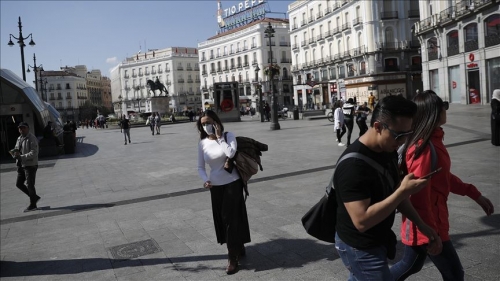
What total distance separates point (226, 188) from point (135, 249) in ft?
5.66

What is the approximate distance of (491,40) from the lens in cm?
2883

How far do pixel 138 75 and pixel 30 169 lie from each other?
98.0 metres

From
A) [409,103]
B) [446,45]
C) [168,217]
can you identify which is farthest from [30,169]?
[446,45]

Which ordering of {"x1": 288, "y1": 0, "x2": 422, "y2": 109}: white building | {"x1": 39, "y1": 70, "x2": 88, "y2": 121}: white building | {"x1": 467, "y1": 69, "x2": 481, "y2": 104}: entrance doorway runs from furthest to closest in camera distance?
{"x1": 39, "y1": 70, "x2": 88, "y2": 121}: white building
{"x1": 288, "y1": 0, "x2": 422, "y2": 109}: white building
{"x1": 467, "y1": 69, "x2": 481, "y2": 104}: entrance doorway

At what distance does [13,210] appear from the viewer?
840cm

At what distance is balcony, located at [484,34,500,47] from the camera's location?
2831 centimetres

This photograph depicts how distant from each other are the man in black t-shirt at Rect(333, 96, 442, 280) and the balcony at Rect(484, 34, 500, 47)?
30910 millimetres

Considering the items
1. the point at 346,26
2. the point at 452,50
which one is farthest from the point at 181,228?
the point at 346,26

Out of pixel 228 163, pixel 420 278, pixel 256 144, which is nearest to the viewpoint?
pixel 420 278

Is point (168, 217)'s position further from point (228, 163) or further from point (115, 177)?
point (115, 177)

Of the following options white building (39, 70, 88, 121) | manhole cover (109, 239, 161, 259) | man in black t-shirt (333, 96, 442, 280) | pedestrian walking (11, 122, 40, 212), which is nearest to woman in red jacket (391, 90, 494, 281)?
man in black t-shirt (333, 96, 442, 280)

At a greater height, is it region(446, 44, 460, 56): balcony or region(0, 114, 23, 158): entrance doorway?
region(446, 44, 460, 56): balcony

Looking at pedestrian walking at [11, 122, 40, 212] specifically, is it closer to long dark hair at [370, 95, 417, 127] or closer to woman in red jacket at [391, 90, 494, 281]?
woman in red jacket at [391, 90, 494, 281]

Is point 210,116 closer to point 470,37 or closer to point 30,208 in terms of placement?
point 30,208
